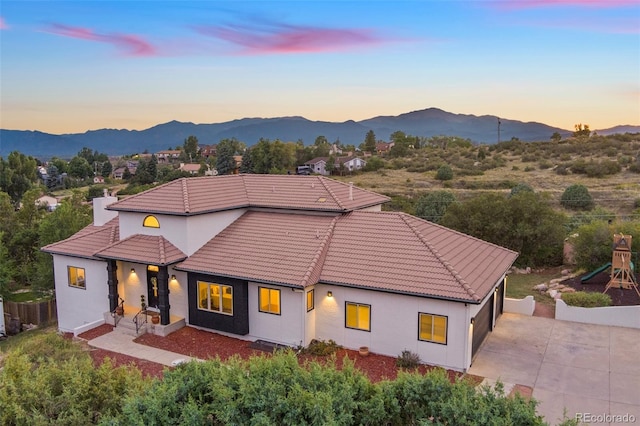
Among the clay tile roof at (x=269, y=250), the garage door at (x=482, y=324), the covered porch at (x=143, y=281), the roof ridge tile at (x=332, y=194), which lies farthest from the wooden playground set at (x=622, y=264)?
the covered porch at (x=143, y=281)

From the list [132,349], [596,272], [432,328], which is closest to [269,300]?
[132,349]

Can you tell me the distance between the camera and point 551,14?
2095 centimetres

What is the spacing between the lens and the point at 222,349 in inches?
606

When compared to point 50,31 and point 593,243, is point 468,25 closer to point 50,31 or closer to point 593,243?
point 593,243

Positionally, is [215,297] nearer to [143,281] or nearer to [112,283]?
[143,281]

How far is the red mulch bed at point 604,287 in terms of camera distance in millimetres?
18320

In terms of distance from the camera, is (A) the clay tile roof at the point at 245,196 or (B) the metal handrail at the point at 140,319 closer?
(B) the metal handrail at the point at 140,319

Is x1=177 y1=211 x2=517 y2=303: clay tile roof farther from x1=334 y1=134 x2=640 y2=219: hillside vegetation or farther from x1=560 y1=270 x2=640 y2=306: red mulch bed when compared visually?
x1=334 y1=134 x2=640 y2=219: hillside vegetation

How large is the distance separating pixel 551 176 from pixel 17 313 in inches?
2037

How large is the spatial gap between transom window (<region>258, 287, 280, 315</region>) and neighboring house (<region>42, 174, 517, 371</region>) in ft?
0.13

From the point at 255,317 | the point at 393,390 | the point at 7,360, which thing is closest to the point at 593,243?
the point at 255,317

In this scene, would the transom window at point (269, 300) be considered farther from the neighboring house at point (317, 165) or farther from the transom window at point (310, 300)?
the neighboring house at point (317, 165)

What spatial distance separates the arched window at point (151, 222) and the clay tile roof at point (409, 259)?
23.4 ft

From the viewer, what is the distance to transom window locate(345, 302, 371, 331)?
14.8 meters
